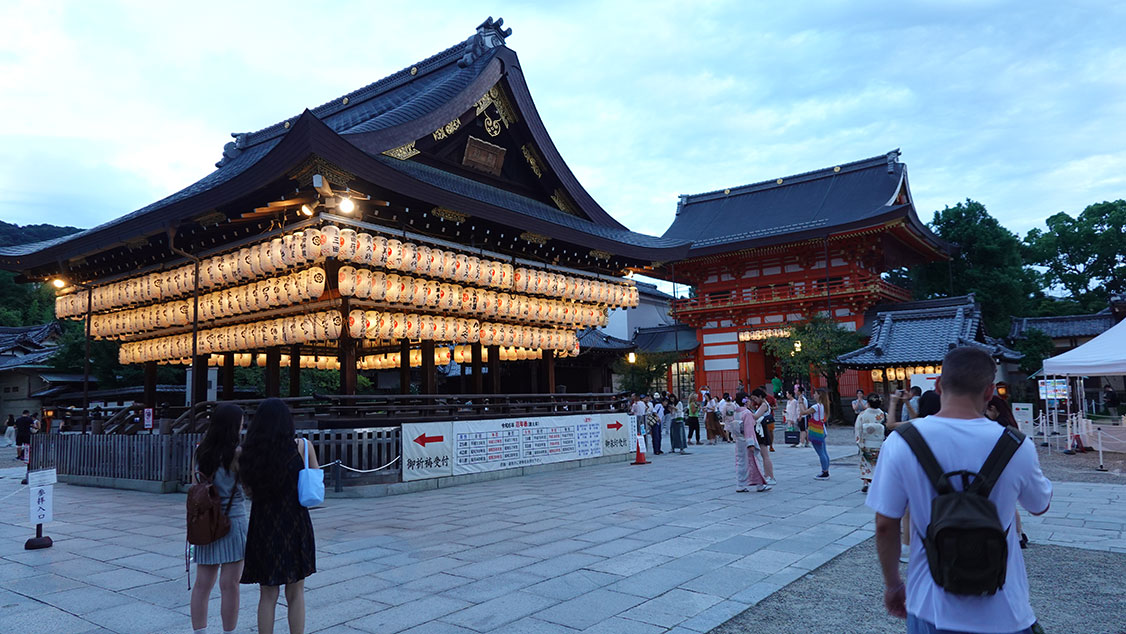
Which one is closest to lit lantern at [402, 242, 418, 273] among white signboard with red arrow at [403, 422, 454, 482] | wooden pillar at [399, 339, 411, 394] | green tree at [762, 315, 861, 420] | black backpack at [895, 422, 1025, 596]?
wooden pillar at [399, 339, 411, 394]

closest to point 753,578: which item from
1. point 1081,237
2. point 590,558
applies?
point 590,558

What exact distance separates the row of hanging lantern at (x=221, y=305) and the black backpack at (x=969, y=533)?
12.2 meters

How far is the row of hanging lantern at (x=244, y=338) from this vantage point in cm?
1391

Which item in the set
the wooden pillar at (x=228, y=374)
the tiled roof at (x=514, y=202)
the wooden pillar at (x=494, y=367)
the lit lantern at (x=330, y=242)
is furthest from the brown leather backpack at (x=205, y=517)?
the wooden pillar at (x=228, y=374)

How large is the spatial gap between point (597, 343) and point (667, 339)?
26.8ft

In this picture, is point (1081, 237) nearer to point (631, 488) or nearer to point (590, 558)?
point (631, 488)

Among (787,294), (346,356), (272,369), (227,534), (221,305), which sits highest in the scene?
(787,294)

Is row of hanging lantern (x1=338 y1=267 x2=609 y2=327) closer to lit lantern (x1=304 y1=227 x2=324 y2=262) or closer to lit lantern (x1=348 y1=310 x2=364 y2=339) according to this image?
lit lantern (x1=348 y1=310 x2=364 y2=339)

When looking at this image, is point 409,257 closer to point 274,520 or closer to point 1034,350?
point 274,520

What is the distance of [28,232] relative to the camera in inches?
3184

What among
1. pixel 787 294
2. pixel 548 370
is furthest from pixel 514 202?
pixel 787 294

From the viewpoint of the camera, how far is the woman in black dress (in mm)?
4262

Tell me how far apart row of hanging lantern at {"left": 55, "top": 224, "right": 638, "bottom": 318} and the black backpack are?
1166 cm

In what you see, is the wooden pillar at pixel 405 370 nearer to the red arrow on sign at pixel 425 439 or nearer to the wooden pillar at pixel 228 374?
the red arrow on sign at pixel 425 439
